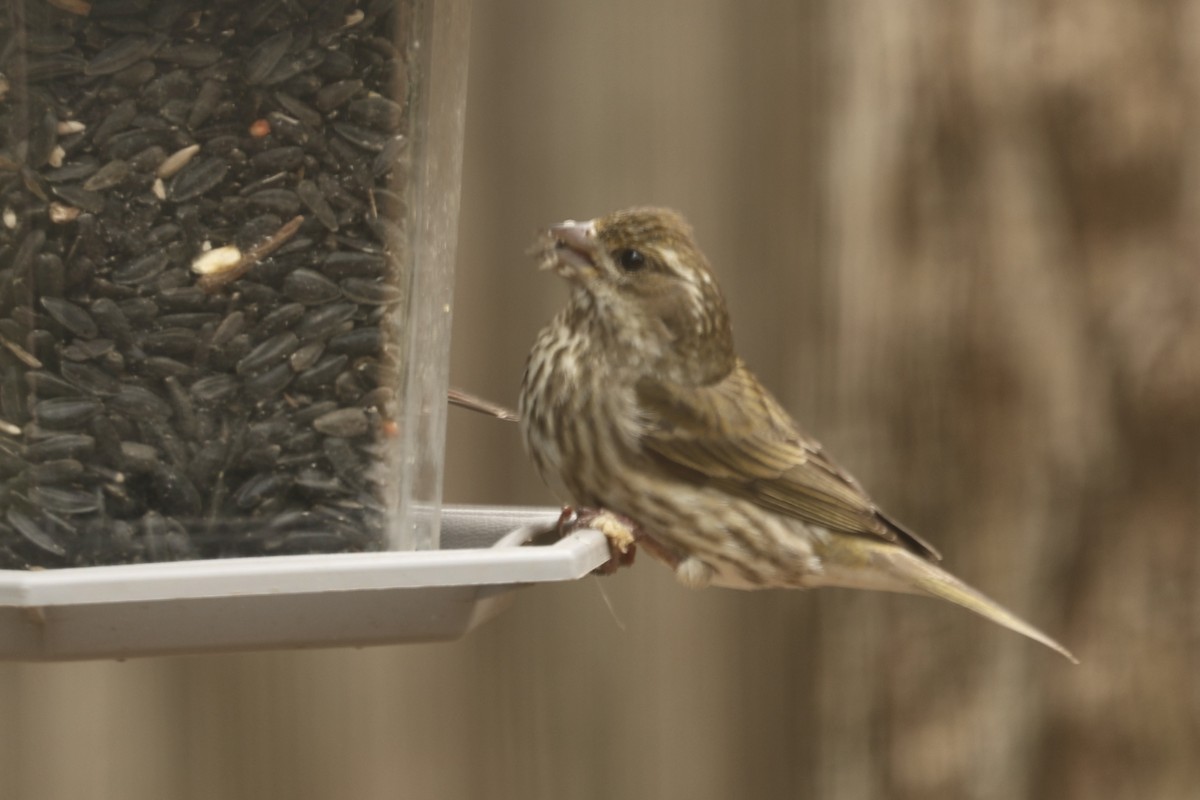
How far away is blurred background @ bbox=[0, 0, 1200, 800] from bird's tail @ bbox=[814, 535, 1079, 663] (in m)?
0.07

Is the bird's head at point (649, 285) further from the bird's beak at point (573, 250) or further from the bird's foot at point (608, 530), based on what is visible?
the bird's foot at point (608, 530)

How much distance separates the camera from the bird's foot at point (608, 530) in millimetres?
3277

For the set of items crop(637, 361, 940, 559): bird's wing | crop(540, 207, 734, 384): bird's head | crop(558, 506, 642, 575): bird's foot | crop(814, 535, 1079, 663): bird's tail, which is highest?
crop(540, 207, 734, 384): bird's head

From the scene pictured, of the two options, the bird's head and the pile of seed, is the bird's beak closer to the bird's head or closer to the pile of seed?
the bird's head

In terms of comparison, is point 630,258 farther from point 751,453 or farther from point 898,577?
point 898,577

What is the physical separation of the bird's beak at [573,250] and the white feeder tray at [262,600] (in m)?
1.35

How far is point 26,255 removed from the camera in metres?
2.80

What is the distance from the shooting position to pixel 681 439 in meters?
4.28

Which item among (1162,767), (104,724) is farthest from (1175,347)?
(104,724)

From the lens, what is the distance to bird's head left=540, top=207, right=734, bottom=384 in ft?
13.2

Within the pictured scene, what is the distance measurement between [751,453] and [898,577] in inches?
20.8

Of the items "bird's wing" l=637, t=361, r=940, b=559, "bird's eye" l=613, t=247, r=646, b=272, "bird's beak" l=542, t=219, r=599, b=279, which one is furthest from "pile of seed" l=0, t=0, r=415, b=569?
"bird's wing" l=637, t=361, r=940, b=559

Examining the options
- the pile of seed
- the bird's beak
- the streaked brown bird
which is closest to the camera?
the pile of seed

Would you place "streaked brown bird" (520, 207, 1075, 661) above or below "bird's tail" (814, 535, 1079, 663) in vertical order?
above
